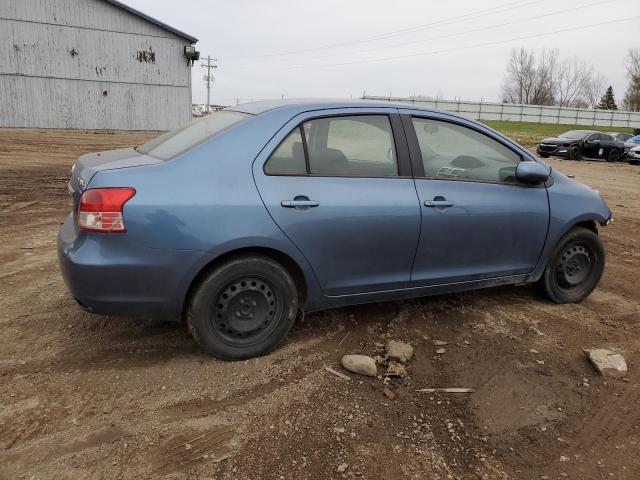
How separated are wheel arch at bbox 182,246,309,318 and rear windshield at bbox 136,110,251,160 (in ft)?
2.39

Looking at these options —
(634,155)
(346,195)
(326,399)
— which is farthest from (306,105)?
(634,155)

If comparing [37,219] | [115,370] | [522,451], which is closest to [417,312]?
[522,451]

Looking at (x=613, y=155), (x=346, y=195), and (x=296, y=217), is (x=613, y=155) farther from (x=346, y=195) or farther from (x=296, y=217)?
(x=296, y=217)

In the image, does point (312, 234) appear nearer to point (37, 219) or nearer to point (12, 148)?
point (37, 219)

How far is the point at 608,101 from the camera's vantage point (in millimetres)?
80500

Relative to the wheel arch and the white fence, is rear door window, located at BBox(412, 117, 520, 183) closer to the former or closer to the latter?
the wheel arch

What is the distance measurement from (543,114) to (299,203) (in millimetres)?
59677

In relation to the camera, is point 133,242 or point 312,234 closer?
point 133,242

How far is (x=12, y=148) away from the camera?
617 inches

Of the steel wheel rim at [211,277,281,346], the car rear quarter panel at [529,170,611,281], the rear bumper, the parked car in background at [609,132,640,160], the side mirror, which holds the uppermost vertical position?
the parked car in background at [609,132,640,160]

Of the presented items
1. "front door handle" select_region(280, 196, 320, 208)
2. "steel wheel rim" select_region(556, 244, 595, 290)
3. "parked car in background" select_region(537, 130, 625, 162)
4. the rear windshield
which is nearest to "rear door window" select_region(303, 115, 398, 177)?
"front door handle" select_region(280, 196, 320, 208)

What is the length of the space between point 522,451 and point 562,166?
20.1 metres

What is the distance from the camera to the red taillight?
115 inches

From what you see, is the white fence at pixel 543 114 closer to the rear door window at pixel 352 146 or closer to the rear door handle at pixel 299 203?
the rear door window at pixel 352 146
